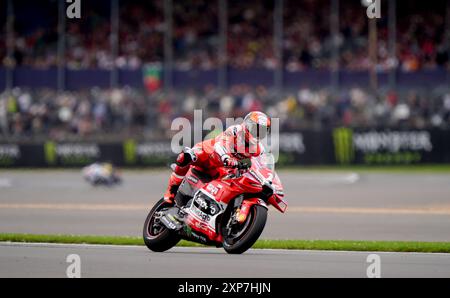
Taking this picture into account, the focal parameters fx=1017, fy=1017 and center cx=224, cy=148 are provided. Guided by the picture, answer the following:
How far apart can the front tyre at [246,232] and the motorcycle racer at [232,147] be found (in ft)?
1.81

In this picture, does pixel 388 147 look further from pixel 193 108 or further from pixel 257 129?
pixel 257 129

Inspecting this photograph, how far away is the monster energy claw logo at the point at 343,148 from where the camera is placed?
28016mm

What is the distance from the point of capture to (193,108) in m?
27.8

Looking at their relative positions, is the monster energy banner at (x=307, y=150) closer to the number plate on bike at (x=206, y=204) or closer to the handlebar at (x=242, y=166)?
the number plate on bike at (x=206, y=204)

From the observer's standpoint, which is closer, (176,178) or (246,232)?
(246,232)

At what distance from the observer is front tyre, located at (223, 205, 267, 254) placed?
989 centimetres

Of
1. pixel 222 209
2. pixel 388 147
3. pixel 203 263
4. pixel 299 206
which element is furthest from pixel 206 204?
pixel 388 147

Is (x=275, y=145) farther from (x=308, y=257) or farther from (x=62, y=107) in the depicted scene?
(x=308, y=257)

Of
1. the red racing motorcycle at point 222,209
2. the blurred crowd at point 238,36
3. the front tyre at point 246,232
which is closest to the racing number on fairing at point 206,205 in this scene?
the red racing motorcycle at point 222,209

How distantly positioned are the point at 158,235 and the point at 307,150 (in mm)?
17862

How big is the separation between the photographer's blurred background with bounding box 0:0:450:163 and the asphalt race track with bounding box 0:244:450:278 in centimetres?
1682

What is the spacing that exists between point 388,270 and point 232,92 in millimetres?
19760

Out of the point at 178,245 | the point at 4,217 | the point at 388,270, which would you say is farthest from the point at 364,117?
the point at 388,270

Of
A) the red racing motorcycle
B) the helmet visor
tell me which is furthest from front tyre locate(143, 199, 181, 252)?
the helmet visor
